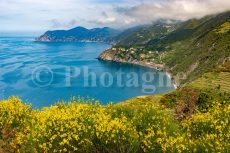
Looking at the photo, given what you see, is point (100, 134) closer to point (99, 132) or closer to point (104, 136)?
point (99, 132)

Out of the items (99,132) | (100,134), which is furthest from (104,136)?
(99,132)

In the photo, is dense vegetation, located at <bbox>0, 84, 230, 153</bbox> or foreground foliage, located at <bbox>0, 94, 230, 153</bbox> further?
dense vegetation, located at <bbox>0, 84, 230, 153</bbox>

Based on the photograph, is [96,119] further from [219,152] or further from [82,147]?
[219,152]

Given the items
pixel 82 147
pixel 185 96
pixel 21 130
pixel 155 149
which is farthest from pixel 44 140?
pixel 185 96

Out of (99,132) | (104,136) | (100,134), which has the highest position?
(99,132)

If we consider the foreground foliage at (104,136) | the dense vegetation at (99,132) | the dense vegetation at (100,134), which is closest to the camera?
the foreground foliage at (104,136)

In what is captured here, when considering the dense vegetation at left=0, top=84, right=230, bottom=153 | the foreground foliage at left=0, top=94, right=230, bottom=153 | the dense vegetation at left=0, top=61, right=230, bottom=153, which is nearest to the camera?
the foreground foliage at left=0, top=94, right=230, bottom=153

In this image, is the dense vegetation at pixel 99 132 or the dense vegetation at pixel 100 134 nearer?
the dense vegetation at pixel 100 134

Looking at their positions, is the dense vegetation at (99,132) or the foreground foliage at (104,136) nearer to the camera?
the foreground foliage at (104,136)

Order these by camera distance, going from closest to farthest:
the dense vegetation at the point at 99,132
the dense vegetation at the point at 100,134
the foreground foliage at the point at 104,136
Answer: the foreground foliage at the point at 104,136, the dense vegetation at the point at 100,134, the dense vegetation at the point at 99,132

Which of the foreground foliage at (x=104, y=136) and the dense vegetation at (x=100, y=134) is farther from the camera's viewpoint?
the dense vegetation at (x=100, y=134)

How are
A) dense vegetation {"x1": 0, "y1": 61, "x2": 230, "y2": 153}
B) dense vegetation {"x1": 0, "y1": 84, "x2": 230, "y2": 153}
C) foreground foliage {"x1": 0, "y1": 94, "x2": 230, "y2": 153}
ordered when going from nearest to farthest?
foreground foliage {"x1": 0, "y1": 94, "x2": 230, "y2": 153}, dense vegetation {"x1": 0, "y1": 84, "x2": 230, "y2": 153}, dense vegetation {"x1": 0, "y1": 61, "x2": 230, "y2": 153}
